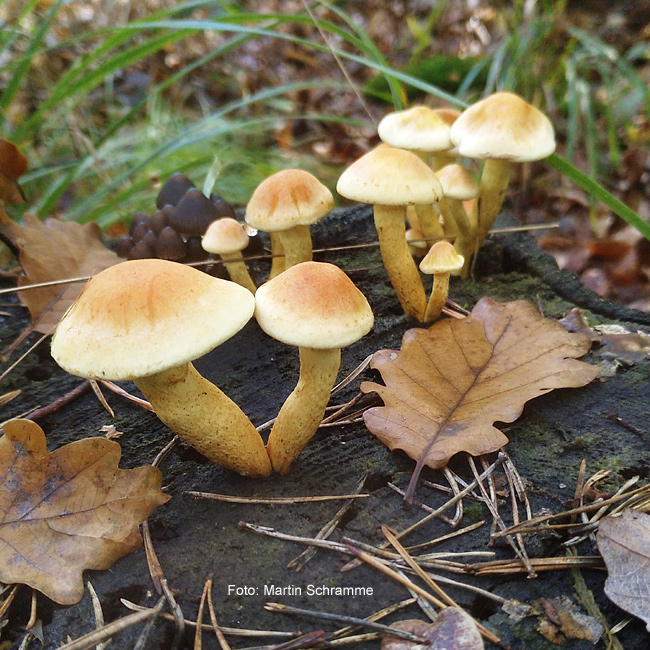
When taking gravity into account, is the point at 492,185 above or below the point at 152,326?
below

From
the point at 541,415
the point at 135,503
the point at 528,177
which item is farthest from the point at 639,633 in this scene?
the point at 528,177

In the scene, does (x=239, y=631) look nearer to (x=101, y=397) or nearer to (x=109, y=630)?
(x=109, y=630)

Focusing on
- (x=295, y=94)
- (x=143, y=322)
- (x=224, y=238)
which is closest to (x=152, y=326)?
(x=143, y=322)

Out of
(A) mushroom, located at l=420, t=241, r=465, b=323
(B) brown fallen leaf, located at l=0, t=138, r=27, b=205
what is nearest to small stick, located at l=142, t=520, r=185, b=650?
(A) mushroom, located at l=420, t=241, r=465, b=323

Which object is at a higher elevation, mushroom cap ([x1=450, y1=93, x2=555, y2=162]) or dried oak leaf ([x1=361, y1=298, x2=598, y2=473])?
mushroom cap ([x1=450, y1=93, x2=555, y2=162])

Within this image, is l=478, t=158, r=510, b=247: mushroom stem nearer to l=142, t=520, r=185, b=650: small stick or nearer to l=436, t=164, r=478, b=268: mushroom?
l=436, t=164, r=478, b=268: mushroom

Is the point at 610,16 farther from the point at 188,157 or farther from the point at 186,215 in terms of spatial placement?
the point at 186,215

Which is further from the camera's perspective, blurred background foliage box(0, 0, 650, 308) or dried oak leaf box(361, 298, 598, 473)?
blurred background foliage box(0, 0, 650, 308)
